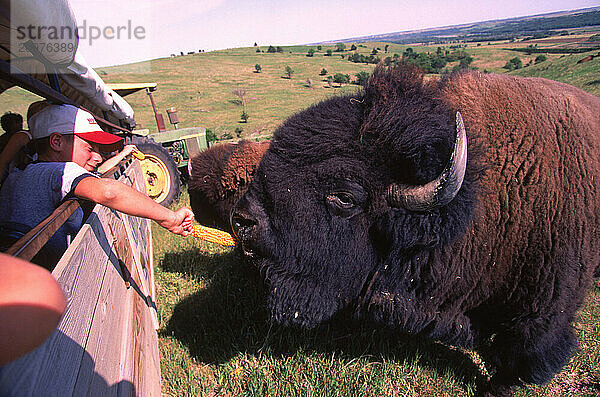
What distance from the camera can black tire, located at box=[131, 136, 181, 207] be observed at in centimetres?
842

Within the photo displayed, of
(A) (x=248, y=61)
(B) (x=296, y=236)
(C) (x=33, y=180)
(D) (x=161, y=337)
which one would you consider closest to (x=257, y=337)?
(D) (x=161, y=337)

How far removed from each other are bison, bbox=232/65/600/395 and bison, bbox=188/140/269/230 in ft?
3.82

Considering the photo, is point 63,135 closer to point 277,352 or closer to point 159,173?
point 277,352

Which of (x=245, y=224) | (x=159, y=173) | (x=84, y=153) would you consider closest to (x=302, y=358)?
(x=245, y=224)

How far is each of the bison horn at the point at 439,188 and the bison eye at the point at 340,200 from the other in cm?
31

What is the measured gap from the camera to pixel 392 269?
265cm

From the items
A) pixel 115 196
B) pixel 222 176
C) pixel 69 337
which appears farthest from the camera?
pixel 222 176

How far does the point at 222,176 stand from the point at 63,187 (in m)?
1.90

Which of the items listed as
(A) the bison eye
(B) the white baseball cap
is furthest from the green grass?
(B) the white baseball cap

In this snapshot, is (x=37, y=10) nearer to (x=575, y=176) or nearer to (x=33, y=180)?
(x=33, y=180)

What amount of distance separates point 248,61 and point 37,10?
2963 inches

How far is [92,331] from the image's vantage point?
151cm

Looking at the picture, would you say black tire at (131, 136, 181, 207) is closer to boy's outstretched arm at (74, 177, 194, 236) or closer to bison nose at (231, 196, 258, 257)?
bison nose at (231, 196, 258, 257)

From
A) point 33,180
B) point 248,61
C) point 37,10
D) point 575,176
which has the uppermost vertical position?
point 248,61
